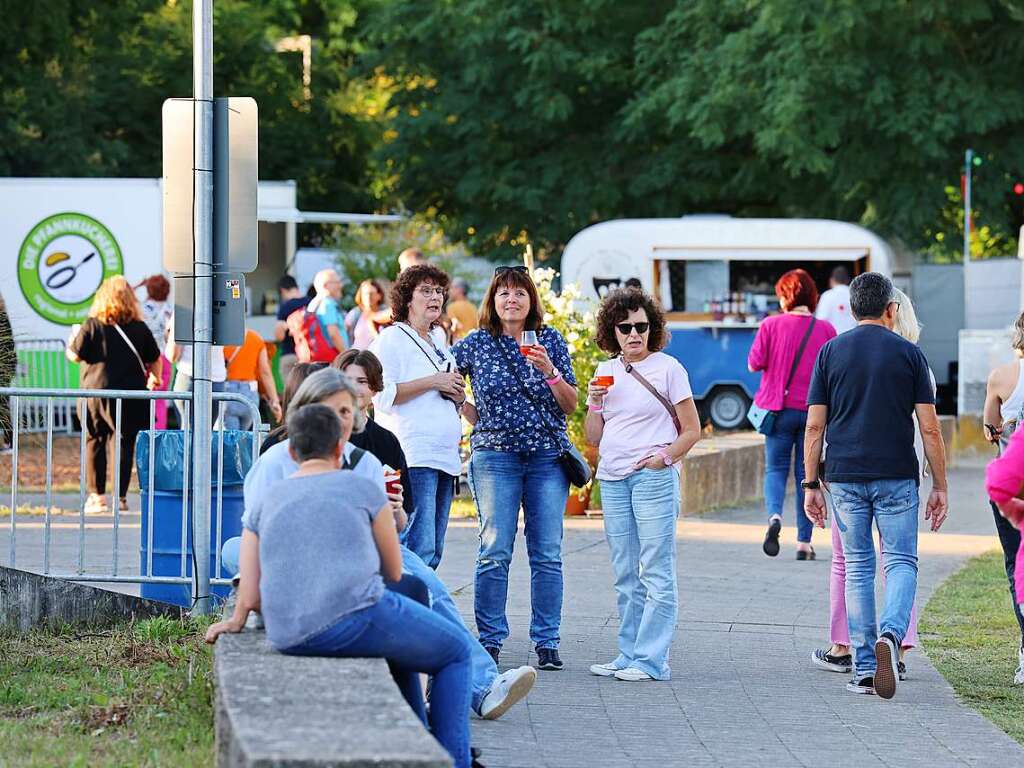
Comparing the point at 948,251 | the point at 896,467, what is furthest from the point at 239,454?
the point at 948,251

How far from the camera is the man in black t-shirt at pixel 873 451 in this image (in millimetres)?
7059

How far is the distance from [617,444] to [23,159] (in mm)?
22413

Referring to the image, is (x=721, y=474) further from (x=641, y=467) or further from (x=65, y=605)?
(x=65, y=605)

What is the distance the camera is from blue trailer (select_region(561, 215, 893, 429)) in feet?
72.5

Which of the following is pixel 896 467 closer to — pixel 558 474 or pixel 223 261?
pixel 558 474

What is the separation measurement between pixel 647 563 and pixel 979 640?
212cm

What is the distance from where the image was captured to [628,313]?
7434mm

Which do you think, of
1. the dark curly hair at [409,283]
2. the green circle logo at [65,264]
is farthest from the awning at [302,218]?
the dark curly hair at [409,283]

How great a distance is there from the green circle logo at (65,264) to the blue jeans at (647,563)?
14054mm

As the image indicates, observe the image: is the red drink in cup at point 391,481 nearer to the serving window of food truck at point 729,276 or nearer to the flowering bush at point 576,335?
the flowering bush at point 576,335

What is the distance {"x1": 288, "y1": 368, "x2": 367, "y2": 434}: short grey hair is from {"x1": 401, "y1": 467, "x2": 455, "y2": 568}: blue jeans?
1.63m

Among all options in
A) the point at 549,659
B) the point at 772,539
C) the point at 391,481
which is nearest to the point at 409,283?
the point at 391,481

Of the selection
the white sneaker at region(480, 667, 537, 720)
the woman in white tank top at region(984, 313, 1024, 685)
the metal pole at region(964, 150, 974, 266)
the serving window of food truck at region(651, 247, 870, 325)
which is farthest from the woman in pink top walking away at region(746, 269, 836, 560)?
the metal pole at region(964, 150, 974, 266)

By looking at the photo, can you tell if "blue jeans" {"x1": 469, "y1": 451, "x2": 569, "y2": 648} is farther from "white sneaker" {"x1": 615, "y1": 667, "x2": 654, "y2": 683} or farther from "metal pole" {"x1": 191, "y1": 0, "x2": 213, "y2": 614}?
"metal pole" {"x1": 191, "y1": 0, "x2": 213, "y2": 614}
